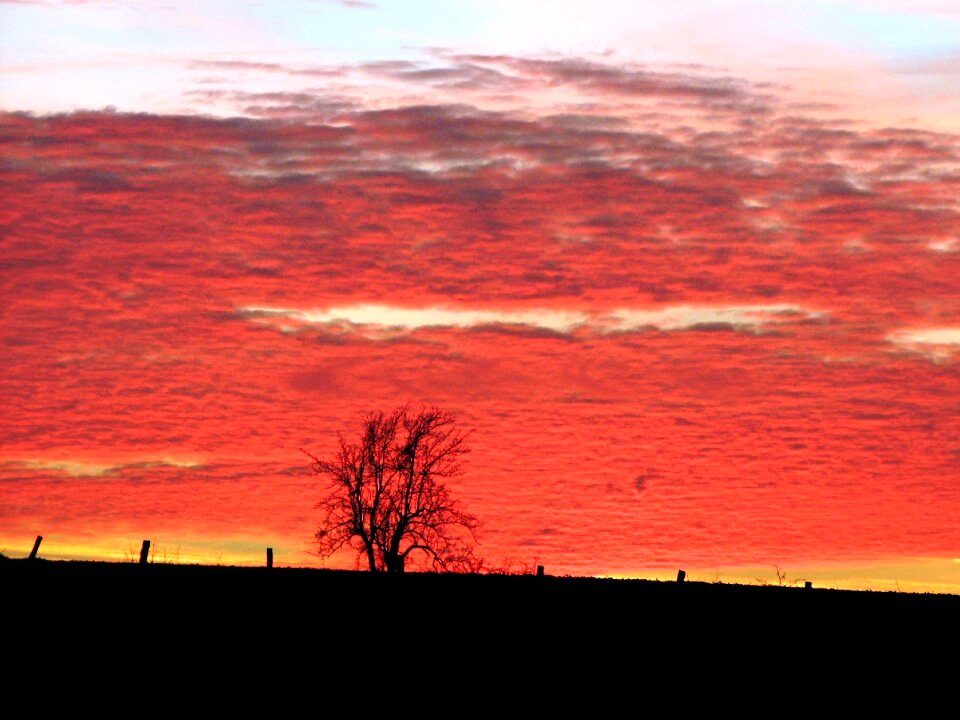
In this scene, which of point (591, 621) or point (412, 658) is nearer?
point (412, 658)

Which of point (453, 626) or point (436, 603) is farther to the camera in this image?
point (436, 603)

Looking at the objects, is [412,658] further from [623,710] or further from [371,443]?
[371,443]

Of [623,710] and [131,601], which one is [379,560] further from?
[623,710]

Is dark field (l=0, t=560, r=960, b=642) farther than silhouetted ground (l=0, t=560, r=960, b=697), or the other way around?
dark field (l=0, t=560, r=960, b=642)

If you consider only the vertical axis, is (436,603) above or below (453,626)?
above

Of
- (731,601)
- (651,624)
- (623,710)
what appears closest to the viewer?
(623,710)

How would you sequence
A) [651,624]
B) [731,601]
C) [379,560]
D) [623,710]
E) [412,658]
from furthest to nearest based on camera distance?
[379,560], [731,601], [651,624], [412,658], [623,710]

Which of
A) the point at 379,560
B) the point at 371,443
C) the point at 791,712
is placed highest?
the point at 371,443

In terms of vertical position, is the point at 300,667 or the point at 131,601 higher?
the point at 131,601

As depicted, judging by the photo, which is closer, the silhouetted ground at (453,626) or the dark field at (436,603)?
the silhouetted ground at (453,626)

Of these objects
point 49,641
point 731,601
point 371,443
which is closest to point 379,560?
point 371,443

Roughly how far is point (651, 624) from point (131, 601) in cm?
1292

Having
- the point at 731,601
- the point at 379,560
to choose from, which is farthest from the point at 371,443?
the point at 731,601

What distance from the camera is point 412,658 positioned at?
30625 mm
